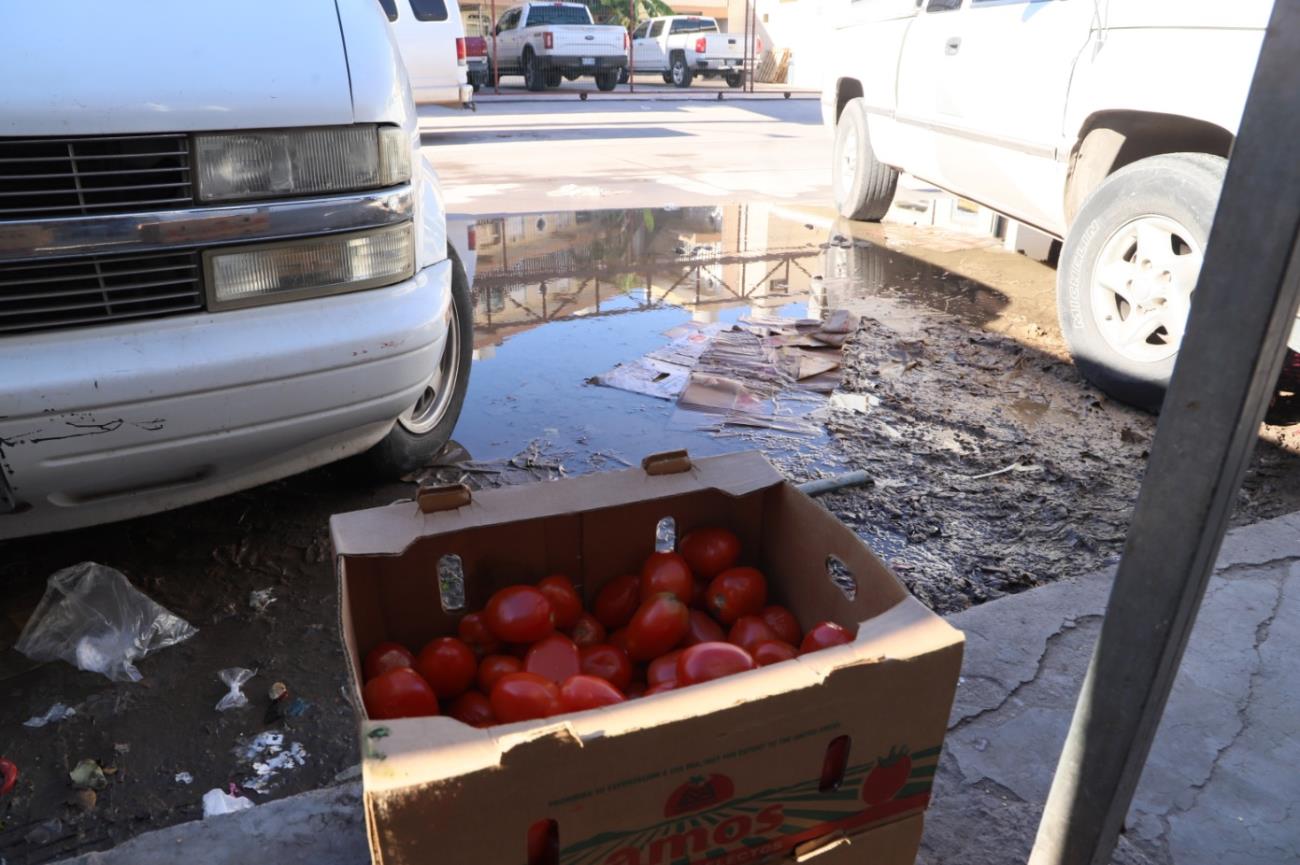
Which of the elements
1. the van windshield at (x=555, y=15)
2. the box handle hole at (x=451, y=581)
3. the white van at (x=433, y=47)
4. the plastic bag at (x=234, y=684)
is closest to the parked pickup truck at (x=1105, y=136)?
the box handle hole at (x=451, y=581)

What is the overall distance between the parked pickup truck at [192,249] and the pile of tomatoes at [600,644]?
0.79 meters

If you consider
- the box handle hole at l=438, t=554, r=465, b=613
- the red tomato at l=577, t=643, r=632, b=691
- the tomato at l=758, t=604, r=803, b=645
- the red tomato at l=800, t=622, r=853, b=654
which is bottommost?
the box handle hole at l=438, t=554, r=465, b=613

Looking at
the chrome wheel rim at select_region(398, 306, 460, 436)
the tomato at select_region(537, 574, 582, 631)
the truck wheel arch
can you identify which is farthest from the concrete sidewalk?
the truck wheel arch

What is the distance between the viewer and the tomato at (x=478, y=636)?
185 cm

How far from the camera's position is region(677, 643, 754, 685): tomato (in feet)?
5.08

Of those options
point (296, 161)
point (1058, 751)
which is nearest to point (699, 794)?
point (1058, 751)

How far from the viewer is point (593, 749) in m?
1.19

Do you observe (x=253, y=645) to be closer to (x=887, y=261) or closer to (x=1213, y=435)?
(x=1213, y=435)

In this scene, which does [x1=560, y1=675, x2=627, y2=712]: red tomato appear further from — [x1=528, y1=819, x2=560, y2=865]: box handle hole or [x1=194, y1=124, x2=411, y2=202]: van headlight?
[x1=194, y1=124, x2=411, y2=202]: van headlight

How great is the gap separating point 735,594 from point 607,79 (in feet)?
80.1

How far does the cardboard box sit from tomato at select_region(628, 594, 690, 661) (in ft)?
0.66

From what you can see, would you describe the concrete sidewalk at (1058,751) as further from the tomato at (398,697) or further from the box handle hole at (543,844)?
the box handle hole at (543,844)

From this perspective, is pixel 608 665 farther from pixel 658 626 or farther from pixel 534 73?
pixel 534 73

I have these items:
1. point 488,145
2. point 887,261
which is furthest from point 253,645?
point 488,145
